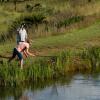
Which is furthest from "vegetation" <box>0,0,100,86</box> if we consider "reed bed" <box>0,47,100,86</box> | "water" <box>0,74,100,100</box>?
"water" <box>0,74,100,100</box>

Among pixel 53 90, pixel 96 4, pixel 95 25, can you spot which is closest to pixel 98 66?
pixel 53 90

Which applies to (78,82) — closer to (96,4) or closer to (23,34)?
(23,34)

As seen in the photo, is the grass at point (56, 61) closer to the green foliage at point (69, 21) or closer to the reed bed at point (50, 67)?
the reed bed at point (50, 67)

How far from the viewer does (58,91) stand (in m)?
19.7

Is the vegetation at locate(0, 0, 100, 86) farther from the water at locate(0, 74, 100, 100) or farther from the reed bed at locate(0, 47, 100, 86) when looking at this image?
the water at locate(0, 74, 100, 100)

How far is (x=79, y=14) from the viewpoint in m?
35.1

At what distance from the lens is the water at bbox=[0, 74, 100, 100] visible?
1864 cm

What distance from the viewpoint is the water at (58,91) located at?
61.2 ft

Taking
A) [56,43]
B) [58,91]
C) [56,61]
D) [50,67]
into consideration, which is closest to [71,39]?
[56,43]

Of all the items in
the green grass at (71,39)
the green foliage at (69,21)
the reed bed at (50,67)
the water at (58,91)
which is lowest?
the water at (58,91)

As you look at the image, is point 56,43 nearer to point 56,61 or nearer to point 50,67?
point 56,61

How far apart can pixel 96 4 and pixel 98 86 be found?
19.0m

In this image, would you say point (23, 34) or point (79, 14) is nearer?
point (23, 34)

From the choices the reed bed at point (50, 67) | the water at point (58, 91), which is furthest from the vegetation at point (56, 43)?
the water at point (58, 91)
